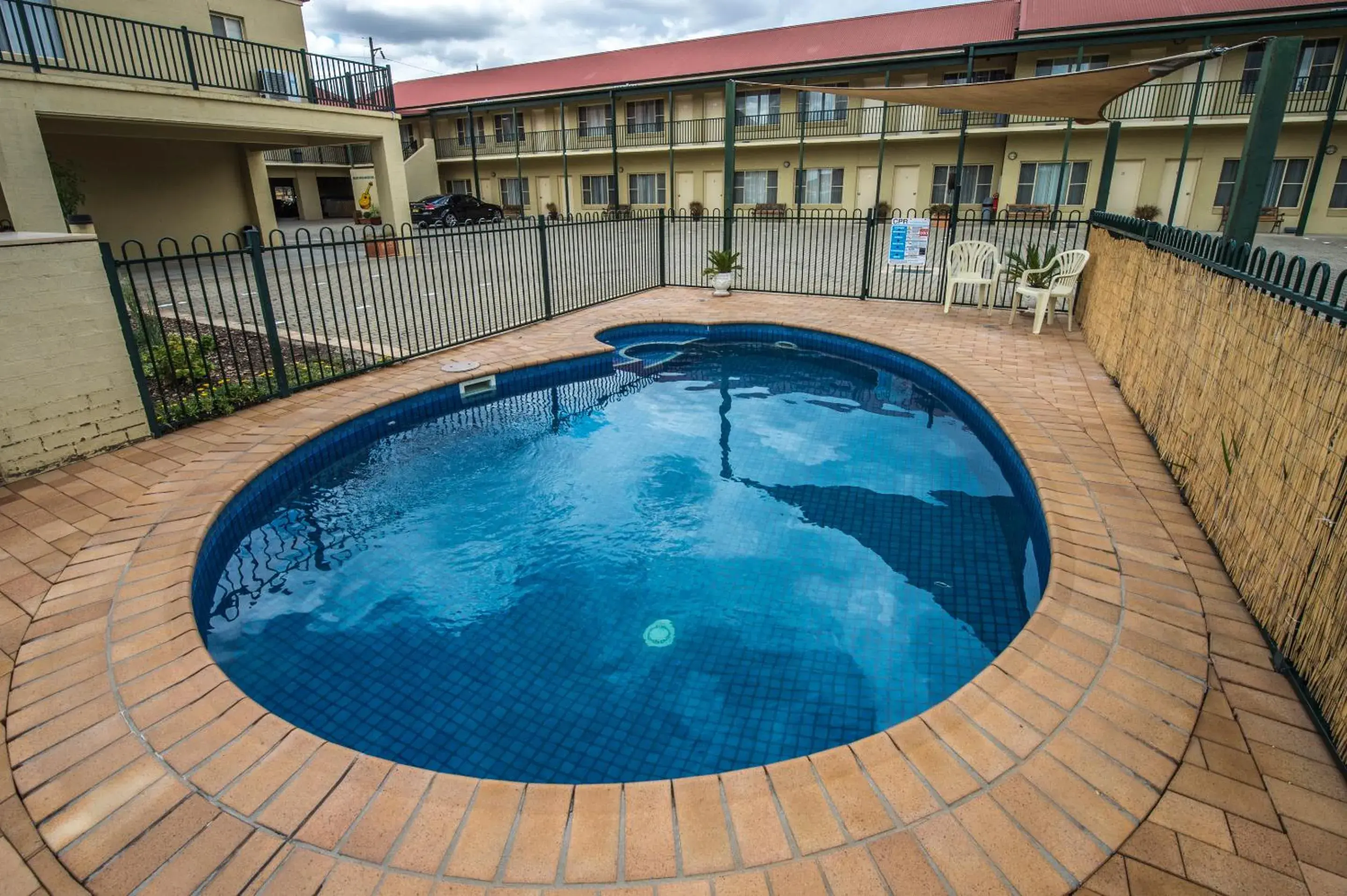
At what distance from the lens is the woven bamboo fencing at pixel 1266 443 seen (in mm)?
2186

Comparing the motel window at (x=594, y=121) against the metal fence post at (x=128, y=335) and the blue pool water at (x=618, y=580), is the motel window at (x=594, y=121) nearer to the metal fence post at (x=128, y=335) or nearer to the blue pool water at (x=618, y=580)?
the blue pool water at (x=618, y=580)

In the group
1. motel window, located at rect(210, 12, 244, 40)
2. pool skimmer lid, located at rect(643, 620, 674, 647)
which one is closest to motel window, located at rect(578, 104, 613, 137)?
motel window, located at rect(210, 12, 244, 40)

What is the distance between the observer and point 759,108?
80.3 ft

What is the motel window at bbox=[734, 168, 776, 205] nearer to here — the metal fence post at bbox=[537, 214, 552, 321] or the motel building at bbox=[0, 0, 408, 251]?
the motel building at bbox=[0, 0, 408, 251]

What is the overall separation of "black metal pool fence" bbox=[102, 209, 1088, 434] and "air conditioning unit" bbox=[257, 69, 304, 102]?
10.5ft

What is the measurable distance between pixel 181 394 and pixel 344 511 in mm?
2082

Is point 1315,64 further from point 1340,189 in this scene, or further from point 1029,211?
point 1029,211

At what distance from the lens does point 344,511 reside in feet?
14.1

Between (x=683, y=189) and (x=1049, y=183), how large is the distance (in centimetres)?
1273

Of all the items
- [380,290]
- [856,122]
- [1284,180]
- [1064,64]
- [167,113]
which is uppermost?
[1064,64]

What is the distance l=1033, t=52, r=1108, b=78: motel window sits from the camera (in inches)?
777

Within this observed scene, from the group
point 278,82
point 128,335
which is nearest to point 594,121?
point 278,82

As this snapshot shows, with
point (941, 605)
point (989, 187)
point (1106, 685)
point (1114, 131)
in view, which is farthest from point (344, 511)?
point (989, 187)

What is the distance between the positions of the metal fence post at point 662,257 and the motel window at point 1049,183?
15594 millimetres
